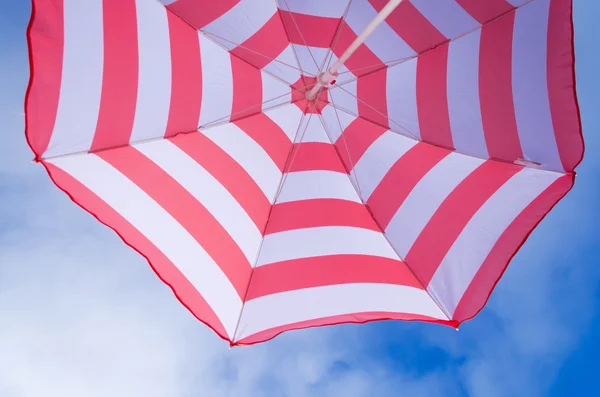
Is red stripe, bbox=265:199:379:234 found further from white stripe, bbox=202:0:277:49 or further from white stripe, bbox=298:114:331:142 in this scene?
white stripe, bbox=202:0:277:49

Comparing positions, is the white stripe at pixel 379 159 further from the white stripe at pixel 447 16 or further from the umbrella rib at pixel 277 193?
the white stripe at pixel 447 16

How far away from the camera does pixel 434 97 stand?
309 centimetres

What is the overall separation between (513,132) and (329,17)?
147 centimetres

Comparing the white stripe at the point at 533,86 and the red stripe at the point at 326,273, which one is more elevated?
the white stripe at the point at 533,86

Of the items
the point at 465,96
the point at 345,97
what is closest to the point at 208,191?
the point at 345,97

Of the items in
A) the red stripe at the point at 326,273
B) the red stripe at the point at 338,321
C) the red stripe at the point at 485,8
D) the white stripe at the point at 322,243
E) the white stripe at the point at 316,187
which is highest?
the red stripe at the point at 485,8

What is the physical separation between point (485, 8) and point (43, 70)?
2.67 metres

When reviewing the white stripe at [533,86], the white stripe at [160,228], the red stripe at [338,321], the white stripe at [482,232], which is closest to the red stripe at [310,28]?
the white stripe at [533,86]

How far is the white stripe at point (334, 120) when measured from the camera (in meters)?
3.21

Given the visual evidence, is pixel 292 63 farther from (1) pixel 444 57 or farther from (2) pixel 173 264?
(2) pixel 173 264

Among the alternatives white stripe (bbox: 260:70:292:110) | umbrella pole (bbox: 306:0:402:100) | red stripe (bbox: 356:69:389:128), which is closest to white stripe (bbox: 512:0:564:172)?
red stripe (bbox: 356:69:389:128)

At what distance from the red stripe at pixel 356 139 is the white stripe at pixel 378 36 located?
48 centimetres

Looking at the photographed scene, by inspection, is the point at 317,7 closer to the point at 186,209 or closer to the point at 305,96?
the point at 305,96

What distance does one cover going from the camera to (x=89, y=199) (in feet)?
7.65
